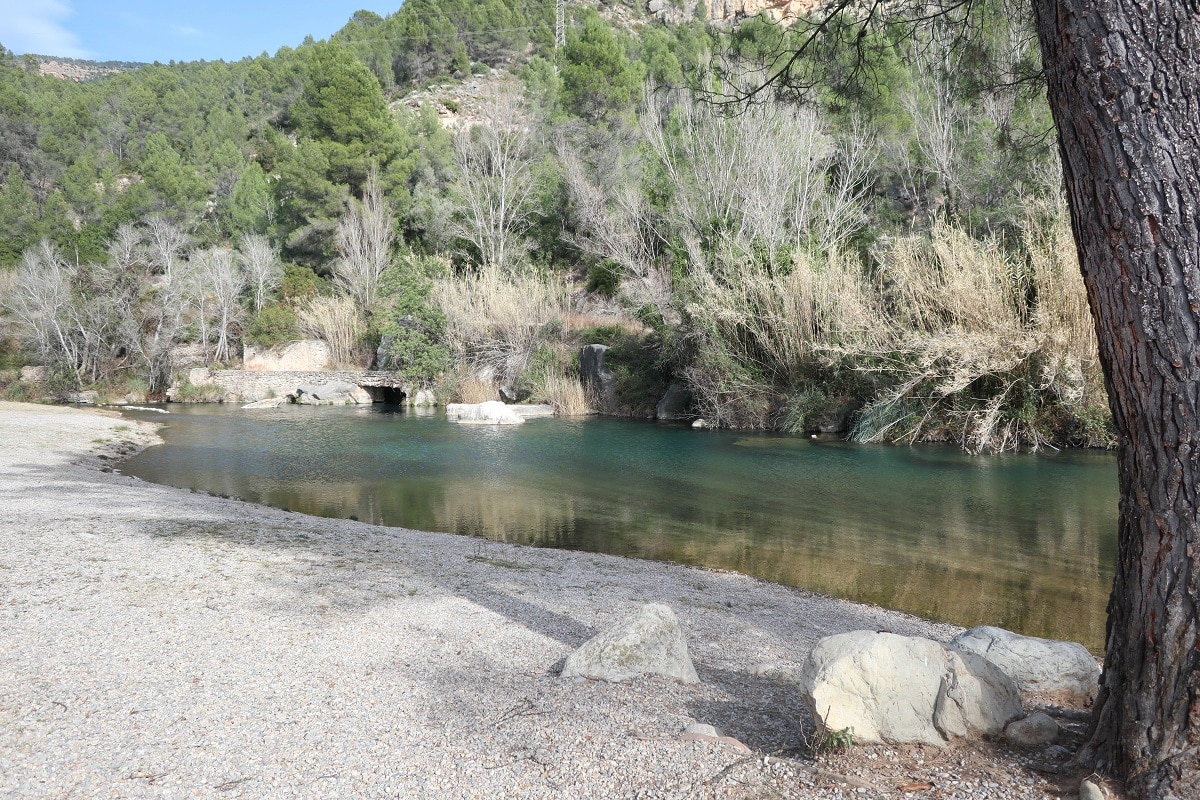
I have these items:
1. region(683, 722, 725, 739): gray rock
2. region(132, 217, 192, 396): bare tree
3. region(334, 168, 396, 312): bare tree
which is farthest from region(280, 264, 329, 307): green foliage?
region(683, 722, 725, 739): gray rock

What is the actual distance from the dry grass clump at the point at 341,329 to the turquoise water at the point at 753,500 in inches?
484

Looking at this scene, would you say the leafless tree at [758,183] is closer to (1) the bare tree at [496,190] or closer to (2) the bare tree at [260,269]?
(1) the bare tree at [496,190]

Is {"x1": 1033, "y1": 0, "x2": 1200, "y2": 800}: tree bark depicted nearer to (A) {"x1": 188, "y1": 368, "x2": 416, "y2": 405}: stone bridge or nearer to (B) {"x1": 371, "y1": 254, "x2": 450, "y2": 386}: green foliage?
(B) {"x1": 371, "y1": 254, "x2": 450, "y2": 386}: green foliage

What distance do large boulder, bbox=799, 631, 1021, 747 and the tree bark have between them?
0.39 m

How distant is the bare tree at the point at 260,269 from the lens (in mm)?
32594

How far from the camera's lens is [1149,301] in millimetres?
2287

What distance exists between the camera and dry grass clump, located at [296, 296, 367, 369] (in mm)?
30250

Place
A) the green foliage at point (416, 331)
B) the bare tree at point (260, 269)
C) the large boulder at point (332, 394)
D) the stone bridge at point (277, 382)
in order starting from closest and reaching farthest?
1. the green foliage at point (416, 331)
2. the large boulder at point (332, 394)
3. the stone bridge at point (277, 382)
4. the bare tree at point (260, 269)

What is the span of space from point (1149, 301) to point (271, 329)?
3184 centimetres

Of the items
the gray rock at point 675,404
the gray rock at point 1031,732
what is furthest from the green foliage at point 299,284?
the gray rock at point 1031,732

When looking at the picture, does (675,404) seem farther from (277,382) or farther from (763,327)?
(277,382)

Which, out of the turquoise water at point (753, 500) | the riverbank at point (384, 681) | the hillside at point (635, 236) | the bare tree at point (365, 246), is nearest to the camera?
the riverbank at point (384, 681)

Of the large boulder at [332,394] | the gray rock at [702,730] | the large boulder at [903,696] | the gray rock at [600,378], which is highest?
the gray rock at [600,378]

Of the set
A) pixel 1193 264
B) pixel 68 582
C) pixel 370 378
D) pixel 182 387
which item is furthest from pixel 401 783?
pixel 182 387
